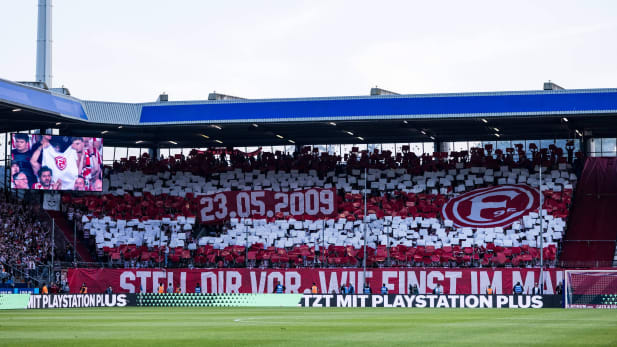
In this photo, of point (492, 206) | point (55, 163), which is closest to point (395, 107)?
point (492, 206)

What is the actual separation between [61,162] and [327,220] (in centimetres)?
1639

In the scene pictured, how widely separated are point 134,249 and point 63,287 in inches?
235

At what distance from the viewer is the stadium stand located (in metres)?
55.8

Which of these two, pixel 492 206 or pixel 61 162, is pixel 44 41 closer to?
pixel 61 162

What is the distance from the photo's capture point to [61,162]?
59.2m

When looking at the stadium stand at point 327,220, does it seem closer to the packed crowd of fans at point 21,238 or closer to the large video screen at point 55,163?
the packed crowd of fans at point 21,238

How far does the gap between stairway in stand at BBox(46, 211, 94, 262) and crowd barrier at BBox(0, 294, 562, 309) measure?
1104 cm

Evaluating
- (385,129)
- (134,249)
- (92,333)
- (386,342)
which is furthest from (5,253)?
(386,342)

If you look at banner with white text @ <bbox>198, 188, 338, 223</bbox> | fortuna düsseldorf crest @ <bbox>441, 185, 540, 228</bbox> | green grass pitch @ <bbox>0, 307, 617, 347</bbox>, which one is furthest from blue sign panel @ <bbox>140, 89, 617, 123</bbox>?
green grass pitch @ <bbox>0, 307, 617, 347</bbox>

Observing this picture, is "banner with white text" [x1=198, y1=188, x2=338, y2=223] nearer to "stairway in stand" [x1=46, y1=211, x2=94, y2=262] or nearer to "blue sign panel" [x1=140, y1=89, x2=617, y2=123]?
"blue sign panel" [x1=140, y1=89, x2=617, y2=123]

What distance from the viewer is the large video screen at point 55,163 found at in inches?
2263

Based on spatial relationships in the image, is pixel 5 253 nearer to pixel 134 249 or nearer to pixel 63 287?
pixel 63 287

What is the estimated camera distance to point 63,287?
179ft

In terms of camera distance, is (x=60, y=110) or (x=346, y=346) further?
(x=60, y=110)
